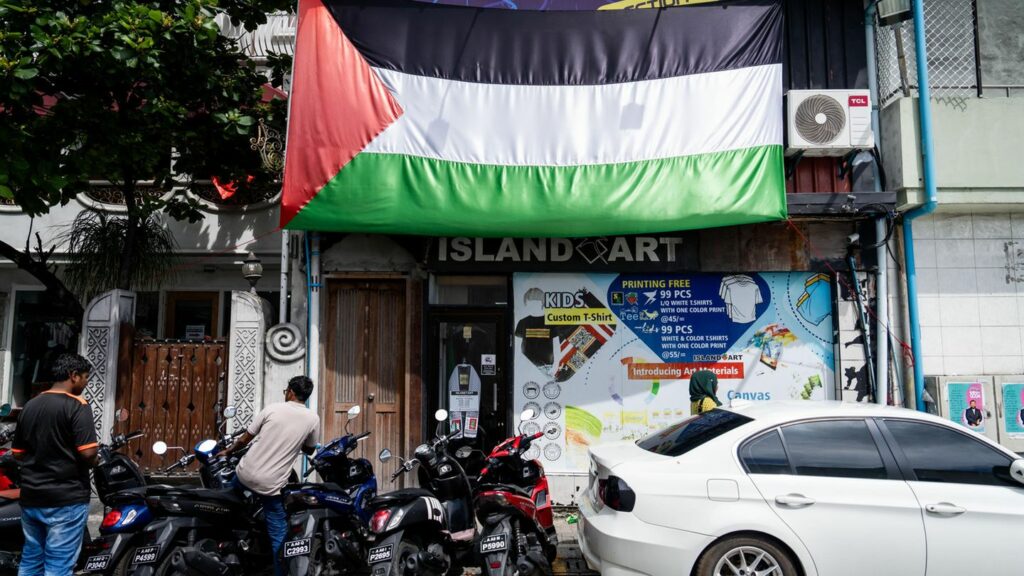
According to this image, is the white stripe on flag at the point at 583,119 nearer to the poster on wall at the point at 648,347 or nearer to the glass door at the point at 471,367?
the poster on wall at the point at 648,347

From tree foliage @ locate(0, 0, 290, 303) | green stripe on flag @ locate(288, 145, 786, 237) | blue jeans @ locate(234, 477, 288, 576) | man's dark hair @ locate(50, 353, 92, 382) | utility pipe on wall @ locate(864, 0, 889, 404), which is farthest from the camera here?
utility pipe on wall @ locate(864, 0, 889, 404)

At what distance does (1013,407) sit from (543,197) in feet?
20.6

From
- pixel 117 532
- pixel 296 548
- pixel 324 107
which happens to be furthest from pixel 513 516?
pixel 324 107

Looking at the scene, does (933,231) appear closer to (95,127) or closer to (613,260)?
(613,260)

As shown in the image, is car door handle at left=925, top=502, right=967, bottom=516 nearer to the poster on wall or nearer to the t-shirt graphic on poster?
the poster on wall

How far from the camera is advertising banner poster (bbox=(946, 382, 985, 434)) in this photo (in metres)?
8.45

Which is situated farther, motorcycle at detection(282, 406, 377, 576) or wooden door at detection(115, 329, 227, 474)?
wooden door at detection(115, 329, 227, 474)

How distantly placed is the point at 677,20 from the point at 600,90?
1.38 metres

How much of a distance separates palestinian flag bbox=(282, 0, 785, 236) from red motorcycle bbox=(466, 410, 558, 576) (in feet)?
10.4

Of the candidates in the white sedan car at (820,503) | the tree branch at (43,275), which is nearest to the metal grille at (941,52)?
the white sedan car at (820,503)

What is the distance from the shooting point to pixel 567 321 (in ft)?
29.4

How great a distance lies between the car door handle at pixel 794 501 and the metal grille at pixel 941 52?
21.4 feet

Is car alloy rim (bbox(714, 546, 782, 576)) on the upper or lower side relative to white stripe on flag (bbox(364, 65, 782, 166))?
lower

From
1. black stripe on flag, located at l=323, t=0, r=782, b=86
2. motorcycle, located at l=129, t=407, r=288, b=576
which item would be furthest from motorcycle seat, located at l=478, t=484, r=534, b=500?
black stripe on flag, located at l=323, t=0, r=782, b=86
